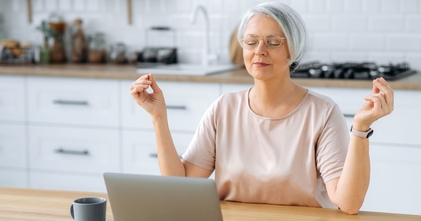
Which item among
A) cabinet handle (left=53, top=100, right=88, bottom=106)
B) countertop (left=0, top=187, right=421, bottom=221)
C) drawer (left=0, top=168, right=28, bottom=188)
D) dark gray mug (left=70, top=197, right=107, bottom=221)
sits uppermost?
dark gray mug (left=70, top=197, right=107, bottom=221)

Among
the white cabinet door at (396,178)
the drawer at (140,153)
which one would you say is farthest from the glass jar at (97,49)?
the white cabinet door at (396,178)

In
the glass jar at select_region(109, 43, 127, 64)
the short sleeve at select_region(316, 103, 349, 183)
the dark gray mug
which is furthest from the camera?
the glass jar at select_region(109, 43, 127, 64)

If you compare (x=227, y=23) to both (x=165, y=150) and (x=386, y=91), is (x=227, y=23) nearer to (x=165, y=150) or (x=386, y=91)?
(x=165, y=150)

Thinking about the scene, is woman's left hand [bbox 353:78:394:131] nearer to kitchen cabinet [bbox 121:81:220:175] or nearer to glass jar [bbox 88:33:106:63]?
kitchen cabinet [bbox 121:81:220:175]

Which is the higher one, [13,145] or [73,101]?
[73,101]

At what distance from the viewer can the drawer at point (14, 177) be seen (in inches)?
173

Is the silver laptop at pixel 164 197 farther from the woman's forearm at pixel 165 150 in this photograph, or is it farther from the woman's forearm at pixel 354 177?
the woman's forearm at pixel 165 150

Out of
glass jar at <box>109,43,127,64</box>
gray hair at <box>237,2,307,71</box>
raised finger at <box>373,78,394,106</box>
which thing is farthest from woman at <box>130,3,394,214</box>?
glass jar at <box>109,43,127,64</box>

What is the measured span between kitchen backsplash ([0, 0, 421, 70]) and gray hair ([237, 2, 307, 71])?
152cm

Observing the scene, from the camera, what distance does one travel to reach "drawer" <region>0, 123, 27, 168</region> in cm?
436

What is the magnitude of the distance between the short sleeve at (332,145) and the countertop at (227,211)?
0.65 feet

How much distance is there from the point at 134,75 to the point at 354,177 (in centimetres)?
218

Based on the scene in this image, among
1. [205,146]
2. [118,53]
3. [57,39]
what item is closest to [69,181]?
[118,53]

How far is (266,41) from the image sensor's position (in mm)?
2211
